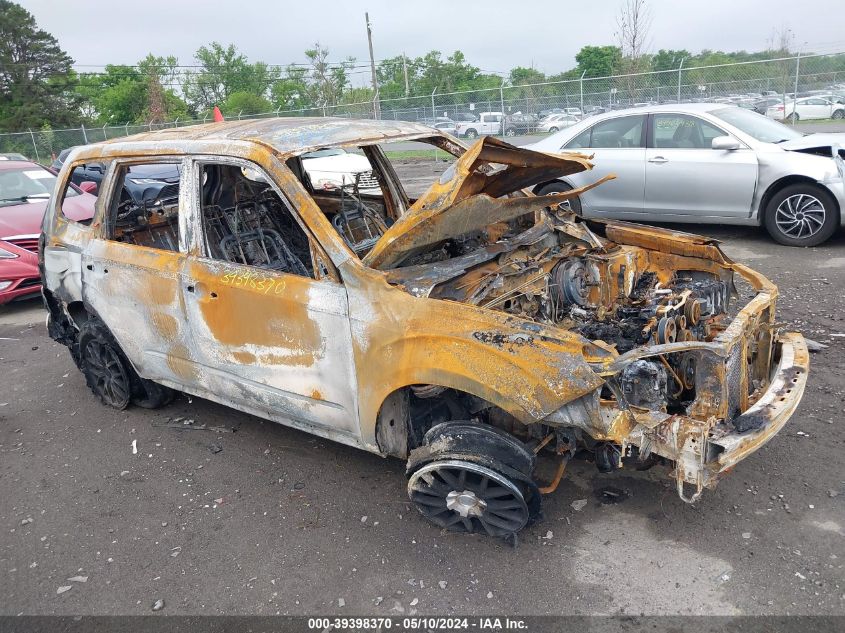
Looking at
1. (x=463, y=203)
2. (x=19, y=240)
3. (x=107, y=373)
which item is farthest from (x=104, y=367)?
(x=19, y=240)

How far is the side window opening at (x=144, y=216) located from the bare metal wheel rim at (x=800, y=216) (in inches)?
246

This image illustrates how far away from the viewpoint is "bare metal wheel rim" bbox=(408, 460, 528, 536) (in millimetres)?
2855

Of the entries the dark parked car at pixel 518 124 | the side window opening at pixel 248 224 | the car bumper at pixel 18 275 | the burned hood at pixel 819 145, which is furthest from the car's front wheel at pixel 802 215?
the dark parked car at pixel 518 124

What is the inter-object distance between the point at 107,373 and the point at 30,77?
4916 cm

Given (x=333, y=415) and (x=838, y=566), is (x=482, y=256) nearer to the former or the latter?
(x=333, y=415)

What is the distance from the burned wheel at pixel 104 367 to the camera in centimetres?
436

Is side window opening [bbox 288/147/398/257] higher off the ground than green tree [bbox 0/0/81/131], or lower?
lower

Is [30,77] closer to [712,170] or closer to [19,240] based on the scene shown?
[19,240]

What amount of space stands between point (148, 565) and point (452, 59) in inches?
2201

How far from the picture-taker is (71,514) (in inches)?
137

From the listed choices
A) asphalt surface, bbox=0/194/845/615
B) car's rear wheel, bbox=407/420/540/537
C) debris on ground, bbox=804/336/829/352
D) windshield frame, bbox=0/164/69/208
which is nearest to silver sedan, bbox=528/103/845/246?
debris on ground, bbox=804/336/829/352

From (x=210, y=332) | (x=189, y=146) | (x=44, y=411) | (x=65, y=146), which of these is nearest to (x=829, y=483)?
(x=210, y=332)

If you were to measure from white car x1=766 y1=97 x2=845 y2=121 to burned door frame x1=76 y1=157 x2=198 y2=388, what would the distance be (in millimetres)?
17145

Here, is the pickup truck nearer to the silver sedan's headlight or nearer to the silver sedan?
the silver sedan
